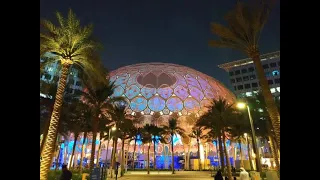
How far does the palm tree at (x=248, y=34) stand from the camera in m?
14.6

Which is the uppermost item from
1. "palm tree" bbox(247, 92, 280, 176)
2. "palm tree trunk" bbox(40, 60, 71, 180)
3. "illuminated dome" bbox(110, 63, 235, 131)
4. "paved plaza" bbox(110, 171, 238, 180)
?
"illuminated dome" bbox(110, 63, 235, 131)

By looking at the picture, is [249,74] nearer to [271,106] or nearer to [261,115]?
[261,115]

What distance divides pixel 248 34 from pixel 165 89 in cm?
4616

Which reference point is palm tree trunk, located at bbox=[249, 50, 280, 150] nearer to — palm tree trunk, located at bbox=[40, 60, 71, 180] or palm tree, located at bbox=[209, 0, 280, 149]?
palm tree, located at bbox=[209, 0, 280, 149]

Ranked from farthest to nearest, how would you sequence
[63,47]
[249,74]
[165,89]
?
[249,74] < [165,89] < [63,47]

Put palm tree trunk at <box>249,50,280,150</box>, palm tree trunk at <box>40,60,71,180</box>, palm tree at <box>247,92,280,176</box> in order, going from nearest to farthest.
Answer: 1. palm tree trunk at <box>40,60,71,180</box>
2. palm tree trunk at <box>249,50,280,150</box>
3. palm tree at <box>247,92,280,176</box>

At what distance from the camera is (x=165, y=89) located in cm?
6178

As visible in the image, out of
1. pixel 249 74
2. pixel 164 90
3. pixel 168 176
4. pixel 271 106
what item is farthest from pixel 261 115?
pixel 249 74

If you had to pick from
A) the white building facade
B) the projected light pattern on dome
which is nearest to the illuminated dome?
the projected light pattern on dome

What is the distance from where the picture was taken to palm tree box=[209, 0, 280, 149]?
14.6 meters

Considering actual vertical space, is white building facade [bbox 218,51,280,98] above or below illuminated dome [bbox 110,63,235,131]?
above
